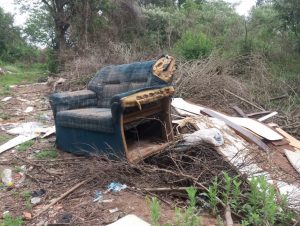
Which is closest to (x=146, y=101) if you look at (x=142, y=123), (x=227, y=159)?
(x=142, y=123)

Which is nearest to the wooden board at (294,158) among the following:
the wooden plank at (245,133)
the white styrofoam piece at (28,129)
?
the wooden plank at (245,133)

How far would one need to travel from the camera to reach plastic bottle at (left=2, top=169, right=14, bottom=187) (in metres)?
4.02

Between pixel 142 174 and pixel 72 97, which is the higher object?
pixel 72 97

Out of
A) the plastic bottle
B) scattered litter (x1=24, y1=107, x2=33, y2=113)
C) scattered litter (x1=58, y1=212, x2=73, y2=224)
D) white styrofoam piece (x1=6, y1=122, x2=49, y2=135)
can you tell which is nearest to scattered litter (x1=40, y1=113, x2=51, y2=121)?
white styrofoam piece (x1=6, y1=122, x2=49, y2=135)

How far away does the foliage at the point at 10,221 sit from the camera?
10.2ft

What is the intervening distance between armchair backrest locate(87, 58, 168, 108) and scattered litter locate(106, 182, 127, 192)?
1.50m

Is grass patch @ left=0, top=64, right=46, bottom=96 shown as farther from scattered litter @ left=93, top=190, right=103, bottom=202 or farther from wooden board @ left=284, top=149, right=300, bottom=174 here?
wooden board @ left=284, top=149, right=300, bottom=174

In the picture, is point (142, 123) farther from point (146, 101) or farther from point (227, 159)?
point (227, 159)

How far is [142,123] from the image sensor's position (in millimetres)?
4730

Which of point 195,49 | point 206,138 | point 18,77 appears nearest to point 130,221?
point 206,138

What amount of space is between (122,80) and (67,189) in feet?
Result: 6.45

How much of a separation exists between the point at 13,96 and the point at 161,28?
753cm

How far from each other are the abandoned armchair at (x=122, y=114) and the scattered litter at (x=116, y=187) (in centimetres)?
40

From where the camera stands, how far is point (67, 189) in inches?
147
